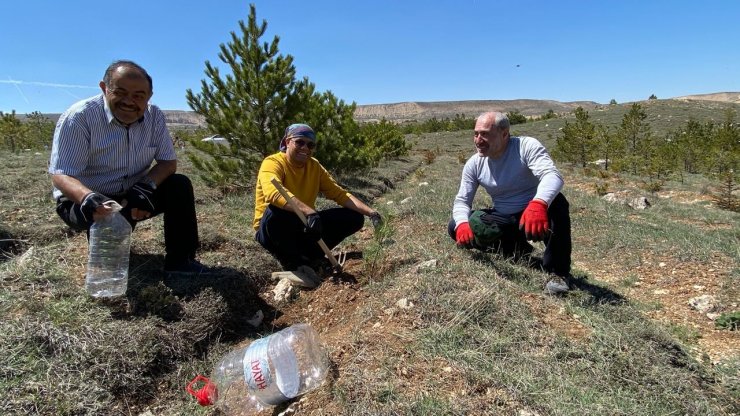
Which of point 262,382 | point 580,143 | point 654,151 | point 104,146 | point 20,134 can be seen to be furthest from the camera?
point 580,143

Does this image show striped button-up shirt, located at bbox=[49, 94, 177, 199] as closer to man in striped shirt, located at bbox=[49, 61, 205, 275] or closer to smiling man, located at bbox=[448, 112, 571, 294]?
man in striped shirt, located at bbox=[49, 61, 205, 275]

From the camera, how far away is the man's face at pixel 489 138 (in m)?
3.10

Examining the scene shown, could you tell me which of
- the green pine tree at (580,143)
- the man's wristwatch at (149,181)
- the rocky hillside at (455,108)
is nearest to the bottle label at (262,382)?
the man's wristwatch at (149,181)

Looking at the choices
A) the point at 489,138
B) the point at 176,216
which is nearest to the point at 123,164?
the point at 176,216

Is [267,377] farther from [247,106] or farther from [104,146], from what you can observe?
[247,106]

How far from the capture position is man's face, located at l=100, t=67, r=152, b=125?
2.50 metres

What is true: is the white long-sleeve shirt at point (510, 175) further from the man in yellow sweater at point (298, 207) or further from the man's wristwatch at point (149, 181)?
the man's wristwatch at point (149, 181)

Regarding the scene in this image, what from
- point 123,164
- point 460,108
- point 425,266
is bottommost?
point 425,266

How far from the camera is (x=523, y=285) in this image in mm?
2984

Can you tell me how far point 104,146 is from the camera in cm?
269

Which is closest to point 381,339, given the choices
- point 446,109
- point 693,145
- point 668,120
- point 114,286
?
point 114,286

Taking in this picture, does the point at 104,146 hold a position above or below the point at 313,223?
above

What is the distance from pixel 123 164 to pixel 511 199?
271cm

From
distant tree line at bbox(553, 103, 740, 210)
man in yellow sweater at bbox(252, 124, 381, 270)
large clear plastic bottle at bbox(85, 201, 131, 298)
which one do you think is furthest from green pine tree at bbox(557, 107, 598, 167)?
large clear plastic bottle at bbox(85, 201, 131, 298)
